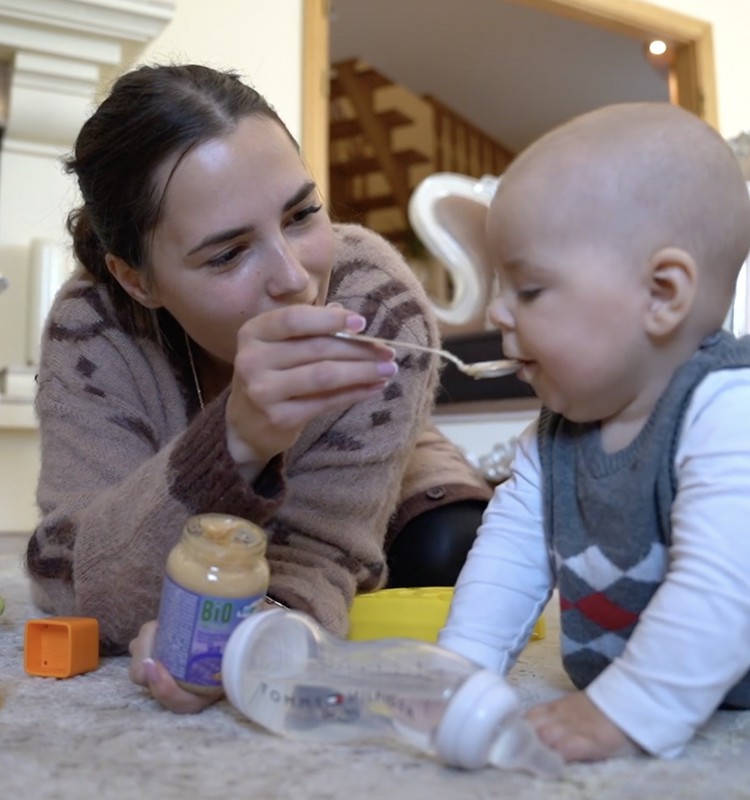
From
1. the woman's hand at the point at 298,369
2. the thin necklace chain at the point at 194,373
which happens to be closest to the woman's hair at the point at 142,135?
the thin necklace chain at the point at 194,373

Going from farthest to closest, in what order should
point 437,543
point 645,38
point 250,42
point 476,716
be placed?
1. point 645,38
2. point 250,42
3. point 437,543
4. point 476,716

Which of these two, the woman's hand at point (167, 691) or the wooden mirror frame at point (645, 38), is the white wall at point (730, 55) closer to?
the wooden mirror frame at point (645, 38)

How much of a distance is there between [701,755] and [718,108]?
10.1 feet

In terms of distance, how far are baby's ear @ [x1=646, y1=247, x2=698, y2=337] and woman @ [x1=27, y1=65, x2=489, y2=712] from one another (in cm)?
19

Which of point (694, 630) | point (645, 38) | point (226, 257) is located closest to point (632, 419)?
point (694, 630)

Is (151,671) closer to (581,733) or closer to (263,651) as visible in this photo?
(263,651)

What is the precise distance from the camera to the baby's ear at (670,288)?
64 centimetres

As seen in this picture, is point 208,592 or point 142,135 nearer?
point 208,592

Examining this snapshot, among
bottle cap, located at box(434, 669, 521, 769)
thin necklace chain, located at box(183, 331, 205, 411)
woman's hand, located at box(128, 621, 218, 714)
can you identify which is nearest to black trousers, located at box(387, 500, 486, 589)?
thin necklace chain, located at box(183, 331, 205, 411)

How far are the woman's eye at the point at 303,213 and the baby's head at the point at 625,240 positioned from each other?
0.30 metres

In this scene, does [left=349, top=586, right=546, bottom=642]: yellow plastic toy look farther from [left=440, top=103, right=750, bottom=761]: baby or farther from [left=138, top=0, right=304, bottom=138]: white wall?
[left=138, top=0, right=304, bottom=138]: white wall

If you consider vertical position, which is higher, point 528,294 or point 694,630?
point 528,294

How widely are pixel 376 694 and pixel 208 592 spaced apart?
0.44 ft

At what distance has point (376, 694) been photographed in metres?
0.61
